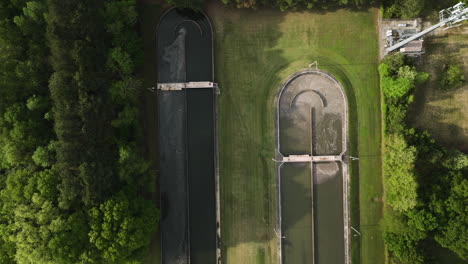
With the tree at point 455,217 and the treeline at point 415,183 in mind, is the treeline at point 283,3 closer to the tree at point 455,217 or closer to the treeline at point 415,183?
the treeline at point 415,183

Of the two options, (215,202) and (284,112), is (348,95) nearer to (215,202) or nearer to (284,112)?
(284,112)

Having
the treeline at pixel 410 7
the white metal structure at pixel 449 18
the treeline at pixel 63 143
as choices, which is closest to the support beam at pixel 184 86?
the treeline at pixel 63 143

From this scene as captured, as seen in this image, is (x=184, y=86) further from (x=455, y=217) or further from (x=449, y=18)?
(x=455, y=217)

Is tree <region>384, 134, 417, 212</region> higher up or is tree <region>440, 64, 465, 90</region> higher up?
tree <region>440, 64, 465, 90</region>

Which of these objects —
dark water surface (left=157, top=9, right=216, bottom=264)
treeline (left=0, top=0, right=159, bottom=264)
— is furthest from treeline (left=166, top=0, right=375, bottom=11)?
treeline (left=0, top=0, right=159, bottom=264)

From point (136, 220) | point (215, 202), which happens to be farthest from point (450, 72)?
point (136, 220)

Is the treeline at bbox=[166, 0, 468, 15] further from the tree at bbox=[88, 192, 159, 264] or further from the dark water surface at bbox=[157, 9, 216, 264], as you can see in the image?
the tree at bbox=[88, 192, 159, 264]
